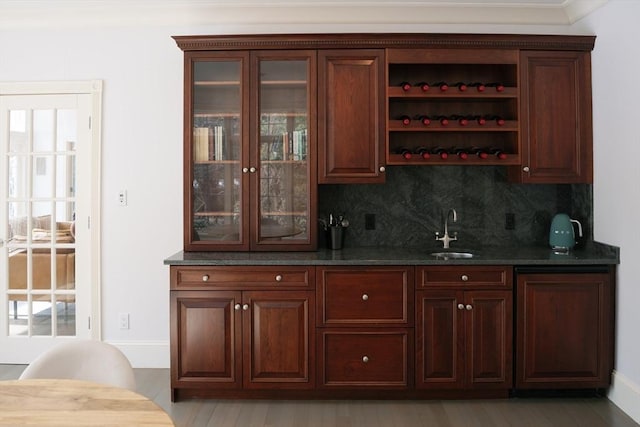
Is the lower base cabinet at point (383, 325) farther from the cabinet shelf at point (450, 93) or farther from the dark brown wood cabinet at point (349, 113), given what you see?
the cabinet shelf at point (450, 93)

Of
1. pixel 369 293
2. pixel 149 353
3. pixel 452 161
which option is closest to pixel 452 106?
pixel 452 161

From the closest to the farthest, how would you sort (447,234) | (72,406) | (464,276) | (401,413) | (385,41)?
(72,406) → (401,413) → (464,276) → (385,41) → (447,234)

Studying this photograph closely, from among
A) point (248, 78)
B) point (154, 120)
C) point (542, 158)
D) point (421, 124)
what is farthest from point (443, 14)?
point (154, 120)

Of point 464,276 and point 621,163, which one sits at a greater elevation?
point 621,163

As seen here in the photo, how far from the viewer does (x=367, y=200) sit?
398cm

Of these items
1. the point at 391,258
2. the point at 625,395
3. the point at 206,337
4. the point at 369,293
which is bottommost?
the point at 625,395

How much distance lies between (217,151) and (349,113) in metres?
0.91

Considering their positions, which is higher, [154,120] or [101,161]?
[154,120]

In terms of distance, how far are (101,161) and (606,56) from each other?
3.48m

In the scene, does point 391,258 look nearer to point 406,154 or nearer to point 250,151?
point 406,154

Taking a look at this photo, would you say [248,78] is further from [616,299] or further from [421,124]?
[616,299]

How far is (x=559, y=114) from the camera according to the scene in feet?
11.9

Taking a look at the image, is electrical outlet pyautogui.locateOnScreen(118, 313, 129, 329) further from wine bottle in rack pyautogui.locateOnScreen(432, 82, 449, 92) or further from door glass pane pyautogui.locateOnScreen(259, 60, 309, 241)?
wine bottle in rack pyautogui.locateOnScreen(432, 82, 449, 92)

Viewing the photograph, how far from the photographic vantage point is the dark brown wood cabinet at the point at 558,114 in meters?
3.61
